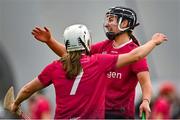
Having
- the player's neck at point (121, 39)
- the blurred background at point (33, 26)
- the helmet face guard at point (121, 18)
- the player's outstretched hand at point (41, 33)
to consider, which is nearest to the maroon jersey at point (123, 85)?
the player's neck at point (121, 39)

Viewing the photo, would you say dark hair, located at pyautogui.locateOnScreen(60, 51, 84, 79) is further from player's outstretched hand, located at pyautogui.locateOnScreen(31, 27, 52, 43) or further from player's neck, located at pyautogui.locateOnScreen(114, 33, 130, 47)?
player's neck, located at pyautogui.locateOnScreen(114, 33, 130, 47)

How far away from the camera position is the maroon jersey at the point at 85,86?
10781 millimetres

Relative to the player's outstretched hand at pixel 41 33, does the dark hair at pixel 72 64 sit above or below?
below

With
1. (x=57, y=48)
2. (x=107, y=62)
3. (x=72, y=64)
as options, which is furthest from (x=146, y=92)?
(x=57, y=48)

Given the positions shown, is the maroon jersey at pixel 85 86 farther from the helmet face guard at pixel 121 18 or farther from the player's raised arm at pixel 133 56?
the helmet face guard at pixel 121 18

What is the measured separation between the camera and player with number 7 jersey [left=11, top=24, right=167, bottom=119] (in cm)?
1078

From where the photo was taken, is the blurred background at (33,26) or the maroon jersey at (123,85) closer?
the maroon jersey at (123,85)

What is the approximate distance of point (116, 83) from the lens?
11.8 metres

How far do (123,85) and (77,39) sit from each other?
110 centimetres

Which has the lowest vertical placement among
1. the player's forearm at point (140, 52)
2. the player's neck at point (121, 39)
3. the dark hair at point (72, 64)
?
the dark hair at point (72, 64)

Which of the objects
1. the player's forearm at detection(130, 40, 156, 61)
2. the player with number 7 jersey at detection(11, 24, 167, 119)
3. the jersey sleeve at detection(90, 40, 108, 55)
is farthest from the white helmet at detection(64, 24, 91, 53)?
the jersey sleeve at detection(90, 40, 108, 55)

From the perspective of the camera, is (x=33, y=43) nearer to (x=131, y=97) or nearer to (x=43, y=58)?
(x=43, y=58)

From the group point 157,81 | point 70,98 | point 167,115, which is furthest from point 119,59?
point 157,81

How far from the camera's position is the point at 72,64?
10.8 meters
